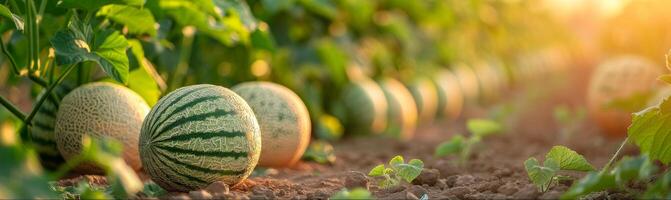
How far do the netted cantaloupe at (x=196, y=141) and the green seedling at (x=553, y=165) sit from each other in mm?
A: 944

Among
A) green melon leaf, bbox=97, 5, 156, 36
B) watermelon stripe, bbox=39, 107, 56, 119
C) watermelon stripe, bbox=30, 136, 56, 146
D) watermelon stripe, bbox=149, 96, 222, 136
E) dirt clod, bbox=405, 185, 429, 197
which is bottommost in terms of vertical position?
dirt clod, bbox=405, 185, 429, 197

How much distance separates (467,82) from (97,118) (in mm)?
7002

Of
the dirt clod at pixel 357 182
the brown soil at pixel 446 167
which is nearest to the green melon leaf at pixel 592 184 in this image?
the brown soil at pixel 446 167

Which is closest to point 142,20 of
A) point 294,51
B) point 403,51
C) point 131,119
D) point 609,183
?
point 131,119

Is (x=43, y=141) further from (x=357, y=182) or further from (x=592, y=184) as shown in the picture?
(x=592, y=184)

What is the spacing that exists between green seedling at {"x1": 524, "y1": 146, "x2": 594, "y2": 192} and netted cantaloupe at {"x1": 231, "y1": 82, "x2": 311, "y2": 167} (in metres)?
1.41

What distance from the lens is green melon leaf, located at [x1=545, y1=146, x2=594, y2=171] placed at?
2.79 meters

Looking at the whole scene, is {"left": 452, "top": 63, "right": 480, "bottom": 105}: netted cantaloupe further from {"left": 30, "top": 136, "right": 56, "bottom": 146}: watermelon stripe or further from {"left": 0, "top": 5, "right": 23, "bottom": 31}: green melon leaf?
{"left": 0, "top": 5, "right": 23, "bottom": 31}: green melon leaf

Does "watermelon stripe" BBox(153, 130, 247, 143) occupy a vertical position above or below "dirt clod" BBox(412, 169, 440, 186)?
below

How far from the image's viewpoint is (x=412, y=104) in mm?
6934

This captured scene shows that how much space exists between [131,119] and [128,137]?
0.07m

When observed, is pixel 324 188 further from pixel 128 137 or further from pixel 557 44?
pixel 557 44

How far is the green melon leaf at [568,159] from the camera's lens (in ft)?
9.17

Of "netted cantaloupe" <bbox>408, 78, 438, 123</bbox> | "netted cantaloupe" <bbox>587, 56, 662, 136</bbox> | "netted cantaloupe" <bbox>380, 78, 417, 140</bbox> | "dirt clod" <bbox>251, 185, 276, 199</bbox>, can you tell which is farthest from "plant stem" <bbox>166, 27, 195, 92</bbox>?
"netted cantaloupe" <bbox>408, 78, 438, 123</bbox>
